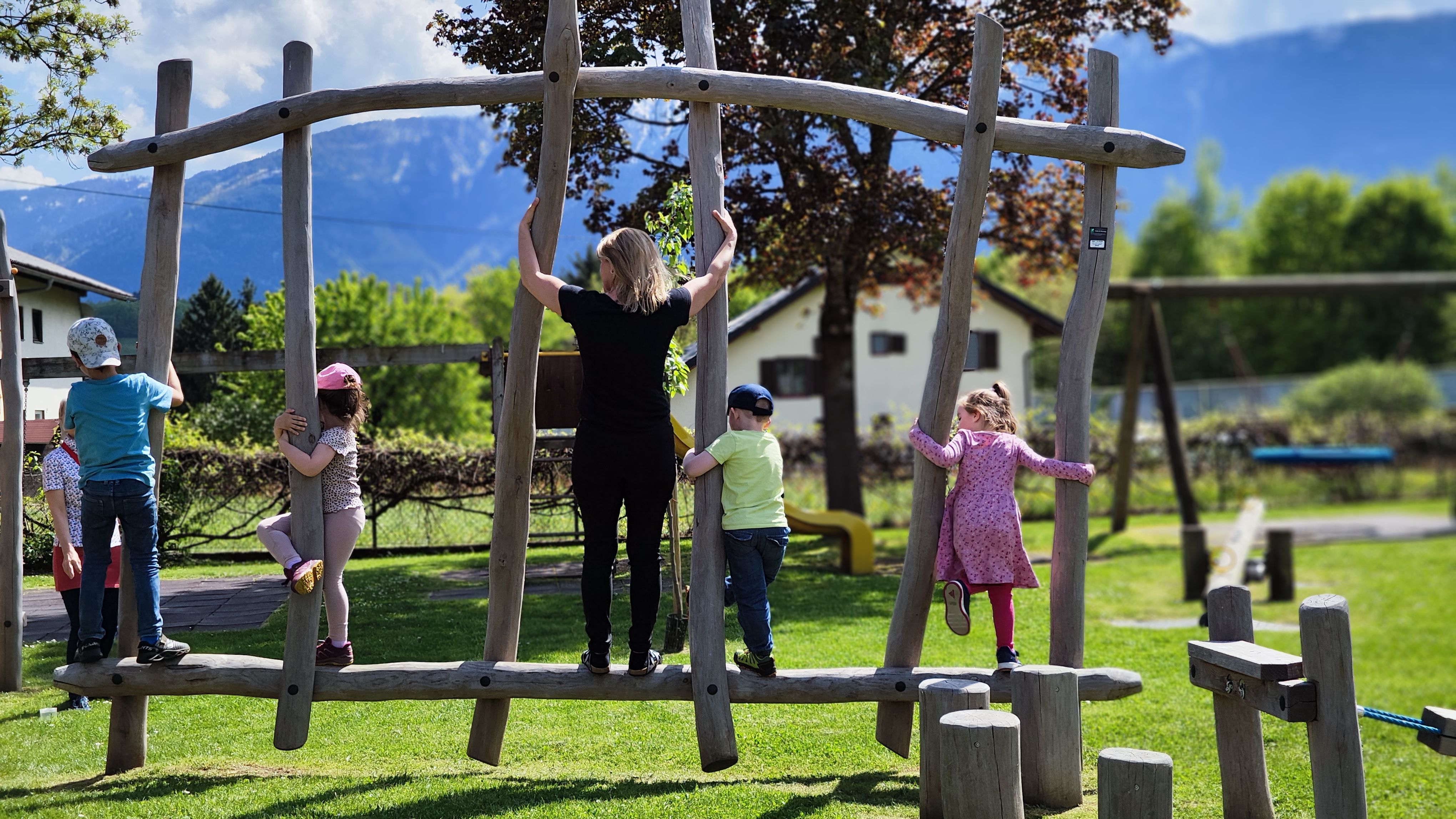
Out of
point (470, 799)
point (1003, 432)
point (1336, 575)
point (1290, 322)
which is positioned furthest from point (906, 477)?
point (1290, 322)

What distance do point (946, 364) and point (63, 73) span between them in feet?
15.6

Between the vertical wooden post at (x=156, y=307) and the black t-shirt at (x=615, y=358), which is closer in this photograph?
the black t-shirt at (x=615, y=358)

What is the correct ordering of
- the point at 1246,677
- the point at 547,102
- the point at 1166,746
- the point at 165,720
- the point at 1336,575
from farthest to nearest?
the point at 1336,575, the point at 1166,746, the point at 165,720, the point at 547,102, the point at 1246,677

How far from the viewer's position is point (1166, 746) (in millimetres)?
6938

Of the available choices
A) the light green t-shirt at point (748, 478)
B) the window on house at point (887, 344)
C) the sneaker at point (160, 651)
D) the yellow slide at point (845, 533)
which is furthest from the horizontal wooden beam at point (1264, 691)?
the window on house at point (887, 344)

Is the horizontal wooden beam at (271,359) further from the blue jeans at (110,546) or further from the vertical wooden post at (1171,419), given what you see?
the vertical wooden post at (1171,419)

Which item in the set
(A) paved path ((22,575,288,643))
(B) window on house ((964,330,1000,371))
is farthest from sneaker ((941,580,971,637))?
(B) window on house ((964,330,1000,371))

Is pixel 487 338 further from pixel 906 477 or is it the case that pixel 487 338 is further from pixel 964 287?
pixel 906 477

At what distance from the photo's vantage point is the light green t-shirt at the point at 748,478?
17.4 ft

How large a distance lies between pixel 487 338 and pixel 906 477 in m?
10.2

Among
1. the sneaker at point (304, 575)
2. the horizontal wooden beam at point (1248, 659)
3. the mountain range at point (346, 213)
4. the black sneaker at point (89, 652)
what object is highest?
the mountain range at point (346, 213)

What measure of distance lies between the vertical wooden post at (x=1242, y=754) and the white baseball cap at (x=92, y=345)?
4.92m

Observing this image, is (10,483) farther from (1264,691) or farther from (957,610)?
(1264,691)

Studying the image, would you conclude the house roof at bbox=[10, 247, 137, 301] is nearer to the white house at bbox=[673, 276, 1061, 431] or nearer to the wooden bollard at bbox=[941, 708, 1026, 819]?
the wooden bollard at bbox=[941, 708, 1026, 819]
